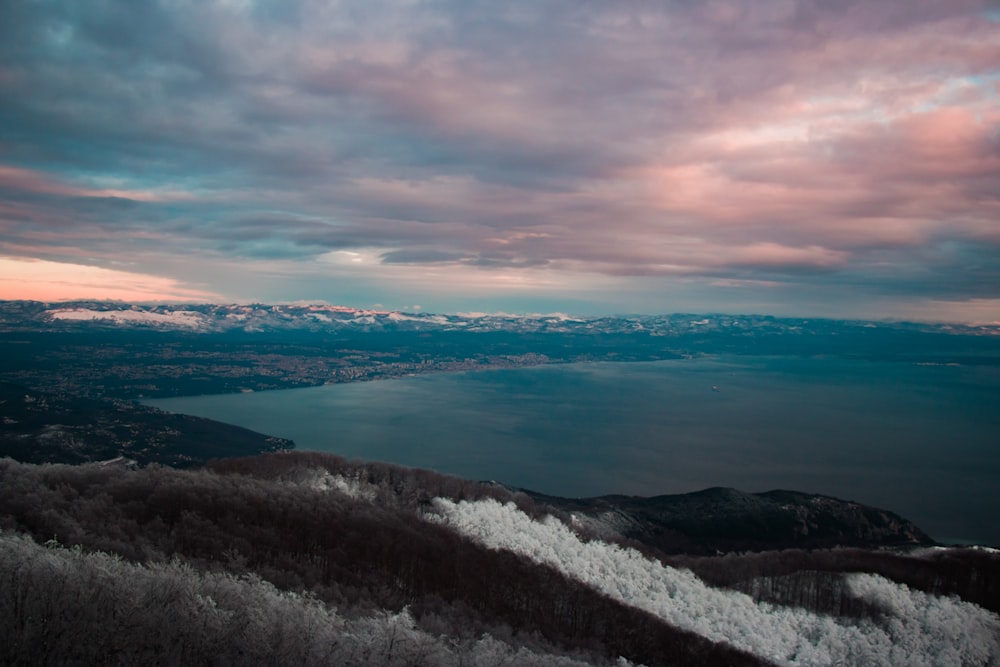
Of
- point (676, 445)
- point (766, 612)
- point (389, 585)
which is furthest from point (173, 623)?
point (676, 445)

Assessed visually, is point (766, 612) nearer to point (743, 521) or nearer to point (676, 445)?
point (743, 521)

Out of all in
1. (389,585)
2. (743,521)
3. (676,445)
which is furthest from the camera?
(676,445)

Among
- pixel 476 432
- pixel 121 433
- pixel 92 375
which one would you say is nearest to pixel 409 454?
pixel 476 432

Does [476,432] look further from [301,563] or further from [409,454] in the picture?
[301,563]

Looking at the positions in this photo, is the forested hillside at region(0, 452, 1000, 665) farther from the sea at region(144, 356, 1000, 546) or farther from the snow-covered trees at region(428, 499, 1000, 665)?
the sea at region(144, 356, 1000, 546)

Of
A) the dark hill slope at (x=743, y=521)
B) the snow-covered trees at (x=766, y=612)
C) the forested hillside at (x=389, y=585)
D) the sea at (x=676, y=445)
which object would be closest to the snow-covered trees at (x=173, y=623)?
the forested hillside at (x=389, y=585)

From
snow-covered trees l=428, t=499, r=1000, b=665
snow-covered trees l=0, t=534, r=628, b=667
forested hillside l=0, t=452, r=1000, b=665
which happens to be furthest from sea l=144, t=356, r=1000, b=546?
snow-covered trees l=0, t=534, r=628, b=667

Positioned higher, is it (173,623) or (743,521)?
(173,623)

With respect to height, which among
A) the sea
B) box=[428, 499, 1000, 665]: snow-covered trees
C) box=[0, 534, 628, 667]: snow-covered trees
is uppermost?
box=[0, 534, 628, 667]: snow-covered trees
